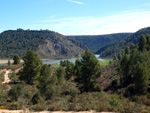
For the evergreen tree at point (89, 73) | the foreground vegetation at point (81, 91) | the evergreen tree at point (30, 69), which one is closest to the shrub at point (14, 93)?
the foreground vegetation at point (81, 91)

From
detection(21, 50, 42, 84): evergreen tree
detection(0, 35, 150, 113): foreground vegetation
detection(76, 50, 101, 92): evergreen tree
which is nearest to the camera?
detection(0, 35, 150, 113): foreground vegetation

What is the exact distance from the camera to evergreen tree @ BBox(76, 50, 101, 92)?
2577 cm

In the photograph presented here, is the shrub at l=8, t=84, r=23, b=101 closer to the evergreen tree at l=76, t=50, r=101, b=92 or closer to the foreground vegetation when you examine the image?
the foreground vegetation

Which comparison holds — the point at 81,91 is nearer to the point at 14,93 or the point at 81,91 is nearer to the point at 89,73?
the point at 89,73

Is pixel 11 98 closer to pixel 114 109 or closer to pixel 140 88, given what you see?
pixel 114 109

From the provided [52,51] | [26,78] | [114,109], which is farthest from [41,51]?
[114,109]

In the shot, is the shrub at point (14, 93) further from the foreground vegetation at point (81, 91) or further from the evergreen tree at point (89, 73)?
the evergreen tree at point (89, 73)

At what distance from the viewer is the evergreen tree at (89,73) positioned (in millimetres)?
25766

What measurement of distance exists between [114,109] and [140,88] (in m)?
16.9

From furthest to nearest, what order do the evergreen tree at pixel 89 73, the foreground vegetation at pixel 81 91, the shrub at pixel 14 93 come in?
1. the evergreen tree at pixel 89 73
2. the shrub at pixel 14 93
3. the foreground vegetation at pixel 81 91

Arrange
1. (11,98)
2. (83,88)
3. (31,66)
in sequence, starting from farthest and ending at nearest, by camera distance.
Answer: (31,66), (83,88), (11,98)

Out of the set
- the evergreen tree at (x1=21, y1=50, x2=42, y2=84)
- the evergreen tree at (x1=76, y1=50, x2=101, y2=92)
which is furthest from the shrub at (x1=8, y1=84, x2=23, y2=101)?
the evergreen tree at (x1=21, y1=50, x2=42, y2=84)

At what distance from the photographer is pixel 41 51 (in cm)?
18325

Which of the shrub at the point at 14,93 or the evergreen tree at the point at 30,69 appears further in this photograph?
the evergreen tree at the point at 30,69
